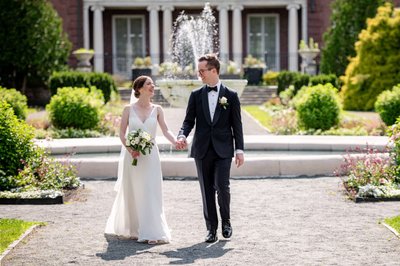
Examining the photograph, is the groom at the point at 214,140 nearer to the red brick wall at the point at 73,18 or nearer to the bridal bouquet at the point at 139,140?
the bridal bouquet at the point at 139,140

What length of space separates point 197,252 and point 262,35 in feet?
109

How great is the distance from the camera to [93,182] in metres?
13.1

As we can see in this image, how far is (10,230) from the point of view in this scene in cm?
901

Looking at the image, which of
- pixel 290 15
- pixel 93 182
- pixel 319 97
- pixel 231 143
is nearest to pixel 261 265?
pixel 231 143

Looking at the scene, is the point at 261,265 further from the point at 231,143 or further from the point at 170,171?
the point at 170,171

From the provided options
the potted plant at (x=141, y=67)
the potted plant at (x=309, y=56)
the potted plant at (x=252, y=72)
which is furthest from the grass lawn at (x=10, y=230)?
the potted plant at (x=252, y=72)

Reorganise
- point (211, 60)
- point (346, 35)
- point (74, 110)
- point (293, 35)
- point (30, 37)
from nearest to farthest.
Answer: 1. point (211, 60)
2. point (74, 110)
3. point (30, 37)
4. point (346, 35)
5. point (293, 35)

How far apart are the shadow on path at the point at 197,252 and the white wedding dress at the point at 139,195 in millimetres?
473

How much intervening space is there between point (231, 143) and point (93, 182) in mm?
4805

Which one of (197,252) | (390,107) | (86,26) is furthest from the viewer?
(86,26)

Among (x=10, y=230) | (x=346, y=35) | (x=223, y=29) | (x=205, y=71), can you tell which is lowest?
(x=10, y=230)

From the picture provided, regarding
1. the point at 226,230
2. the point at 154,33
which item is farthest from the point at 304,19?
the point at 226,230

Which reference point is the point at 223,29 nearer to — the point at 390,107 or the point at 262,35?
the point at 262,35

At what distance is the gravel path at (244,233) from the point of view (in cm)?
785
